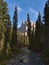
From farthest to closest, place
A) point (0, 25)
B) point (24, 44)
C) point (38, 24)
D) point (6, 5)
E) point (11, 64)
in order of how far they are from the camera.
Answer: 1. point (24, 44)
2. point (38, 24)
3. point (6, 5)
4. point (0, 25)
5. point (11, 64)

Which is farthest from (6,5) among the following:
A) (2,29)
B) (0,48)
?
(0,48)

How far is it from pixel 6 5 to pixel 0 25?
8409 mm

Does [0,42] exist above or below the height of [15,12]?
below

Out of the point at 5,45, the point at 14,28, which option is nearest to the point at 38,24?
the point at 14,28

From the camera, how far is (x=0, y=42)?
47438 millimetres

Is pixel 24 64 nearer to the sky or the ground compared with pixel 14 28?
nearer to the ground

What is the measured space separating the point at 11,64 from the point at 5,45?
53.7 ft

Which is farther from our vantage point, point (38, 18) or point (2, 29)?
point (38, 18)

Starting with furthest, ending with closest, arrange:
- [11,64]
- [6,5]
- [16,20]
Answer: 1. [16,20]
2. [6,5]
3. [11,64]

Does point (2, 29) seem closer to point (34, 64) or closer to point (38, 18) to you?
point (34, 64)

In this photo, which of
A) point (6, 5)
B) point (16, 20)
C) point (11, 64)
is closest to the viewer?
point (11, 64)

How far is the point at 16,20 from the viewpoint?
320 feet

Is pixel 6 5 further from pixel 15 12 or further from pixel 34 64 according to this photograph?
pixel 15 12

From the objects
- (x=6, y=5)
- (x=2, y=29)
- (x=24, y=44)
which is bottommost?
(x=24, y=44)
